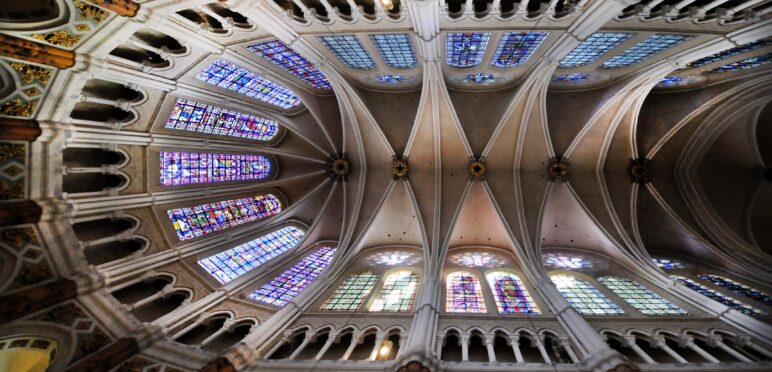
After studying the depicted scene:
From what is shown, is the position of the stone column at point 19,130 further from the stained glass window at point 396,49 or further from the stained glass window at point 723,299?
the stained glass window at point 723,299

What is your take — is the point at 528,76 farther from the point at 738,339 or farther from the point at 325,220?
the point at 325,220

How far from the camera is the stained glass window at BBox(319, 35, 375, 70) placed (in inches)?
418

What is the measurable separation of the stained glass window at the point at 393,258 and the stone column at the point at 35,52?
486 inches

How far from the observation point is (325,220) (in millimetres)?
17641

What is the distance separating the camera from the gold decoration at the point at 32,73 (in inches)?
297

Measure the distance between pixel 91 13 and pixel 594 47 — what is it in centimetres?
1411

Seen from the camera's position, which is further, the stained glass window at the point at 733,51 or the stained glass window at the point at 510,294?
the stained glass window at the point at 510,294

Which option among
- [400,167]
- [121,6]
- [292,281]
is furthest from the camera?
[400,167]

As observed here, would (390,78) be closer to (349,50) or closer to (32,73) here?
(349,50)

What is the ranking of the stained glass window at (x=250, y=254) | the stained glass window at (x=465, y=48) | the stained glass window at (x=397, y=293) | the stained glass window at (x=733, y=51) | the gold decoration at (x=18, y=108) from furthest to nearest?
1. the stained glass window at (x=250, y=254)
2. the stained glass window at (x=397, y=293)
3. the stained glass window at (x=465, y=48)
4. the stained glass window at (x=733, y=51)
5. the gold decoration at (x=18, y=108)

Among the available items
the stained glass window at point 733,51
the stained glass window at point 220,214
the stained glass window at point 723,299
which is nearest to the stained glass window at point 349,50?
the stained glass window at point 220,214

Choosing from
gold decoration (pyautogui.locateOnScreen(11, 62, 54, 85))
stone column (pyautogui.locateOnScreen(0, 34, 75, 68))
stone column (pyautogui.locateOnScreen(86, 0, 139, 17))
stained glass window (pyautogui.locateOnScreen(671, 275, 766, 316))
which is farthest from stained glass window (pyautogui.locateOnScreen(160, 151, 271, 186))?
stained glass window (pyautogui.locateOnScreen(671, 275, 766, 316))

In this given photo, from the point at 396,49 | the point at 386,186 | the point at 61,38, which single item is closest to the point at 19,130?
the point at 61,38

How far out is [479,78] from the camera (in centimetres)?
1419
